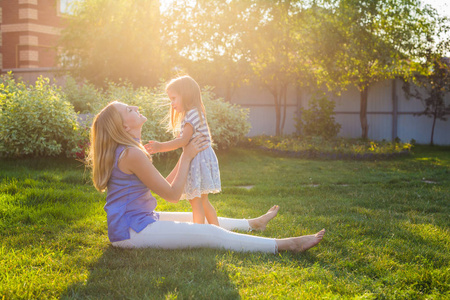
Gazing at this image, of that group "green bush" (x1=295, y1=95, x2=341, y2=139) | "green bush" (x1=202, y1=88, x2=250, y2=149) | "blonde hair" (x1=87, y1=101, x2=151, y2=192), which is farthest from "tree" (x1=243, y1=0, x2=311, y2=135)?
"blonde hair" (x1=87, y1=101, x2=151, y2=192)

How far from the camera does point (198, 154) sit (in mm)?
3484

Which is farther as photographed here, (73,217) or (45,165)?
(45,165)

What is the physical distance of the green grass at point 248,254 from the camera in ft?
7.98

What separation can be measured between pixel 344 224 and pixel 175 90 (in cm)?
202

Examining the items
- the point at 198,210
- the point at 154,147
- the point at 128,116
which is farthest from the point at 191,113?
the point at 198,210

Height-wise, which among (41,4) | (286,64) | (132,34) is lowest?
(286,64)

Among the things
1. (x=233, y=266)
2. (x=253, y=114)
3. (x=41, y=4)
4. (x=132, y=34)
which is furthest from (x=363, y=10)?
(x=41, y=4)

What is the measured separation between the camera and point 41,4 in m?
22.0

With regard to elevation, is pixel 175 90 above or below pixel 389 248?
above

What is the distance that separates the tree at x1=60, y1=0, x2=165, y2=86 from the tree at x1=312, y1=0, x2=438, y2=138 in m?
5.68

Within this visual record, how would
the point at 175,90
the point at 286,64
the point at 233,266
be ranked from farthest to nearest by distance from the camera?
the point at 286,64
the point at 175,90
the point at 233,266

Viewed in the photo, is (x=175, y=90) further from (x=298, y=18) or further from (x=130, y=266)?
(x=298, y=18)

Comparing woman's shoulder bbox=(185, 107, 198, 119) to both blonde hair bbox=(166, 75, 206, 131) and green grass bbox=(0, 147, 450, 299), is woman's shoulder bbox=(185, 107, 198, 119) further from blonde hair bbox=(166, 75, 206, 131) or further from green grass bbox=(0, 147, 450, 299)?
green grass bbox=(0, 147, 450, 299)

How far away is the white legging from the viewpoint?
9.84 ft
